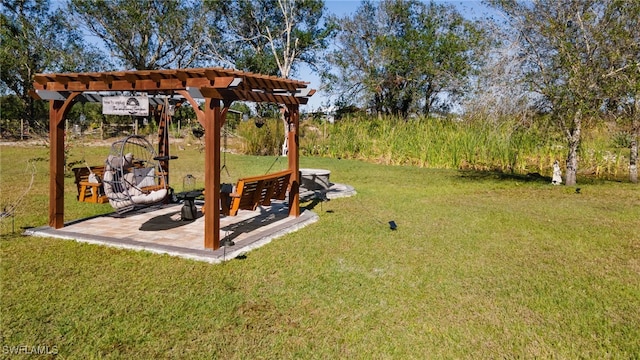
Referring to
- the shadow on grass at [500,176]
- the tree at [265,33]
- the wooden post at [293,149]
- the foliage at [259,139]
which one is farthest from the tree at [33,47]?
the wooden post at [293,149]

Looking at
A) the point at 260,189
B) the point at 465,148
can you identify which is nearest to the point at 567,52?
the point at 465,148

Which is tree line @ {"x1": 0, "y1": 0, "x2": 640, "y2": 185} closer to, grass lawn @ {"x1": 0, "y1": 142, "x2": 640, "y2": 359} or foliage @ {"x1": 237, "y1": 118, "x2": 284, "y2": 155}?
foliage @ {"x1": 237, "y1": 118, "x2": 284, "y2": 155}

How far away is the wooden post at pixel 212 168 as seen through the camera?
5590mm

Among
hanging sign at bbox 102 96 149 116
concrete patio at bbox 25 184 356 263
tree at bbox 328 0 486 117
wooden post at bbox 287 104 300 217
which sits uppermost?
tree at bbox 328 0 486 117

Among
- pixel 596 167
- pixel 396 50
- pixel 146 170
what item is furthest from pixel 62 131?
pixel 396 50

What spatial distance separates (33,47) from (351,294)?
32.3 meters

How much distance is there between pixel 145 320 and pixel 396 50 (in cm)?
2458

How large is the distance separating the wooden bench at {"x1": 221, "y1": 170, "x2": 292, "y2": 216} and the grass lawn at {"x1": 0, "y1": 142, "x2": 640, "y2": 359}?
2.25 ft

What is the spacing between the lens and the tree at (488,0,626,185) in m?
11.4

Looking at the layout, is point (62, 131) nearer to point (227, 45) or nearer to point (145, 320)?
point (145, 320)

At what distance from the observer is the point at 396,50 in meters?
26.5

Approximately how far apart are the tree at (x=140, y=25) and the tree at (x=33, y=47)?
1.46m

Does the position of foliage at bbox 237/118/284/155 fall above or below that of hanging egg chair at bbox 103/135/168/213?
above

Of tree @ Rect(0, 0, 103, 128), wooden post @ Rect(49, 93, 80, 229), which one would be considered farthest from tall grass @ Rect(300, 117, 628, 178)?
tree @ Rect(0, 0, 103, 128)
